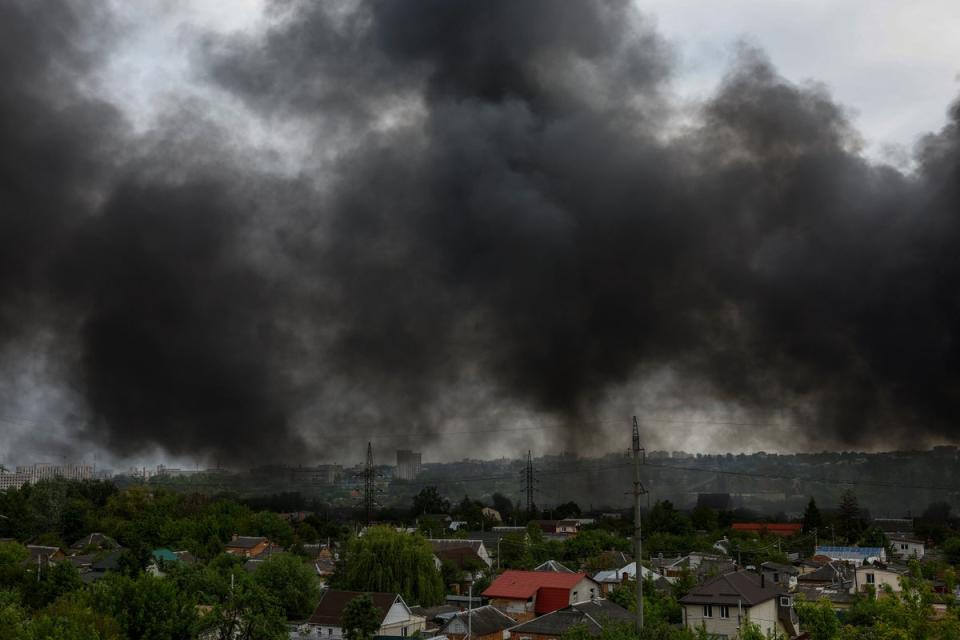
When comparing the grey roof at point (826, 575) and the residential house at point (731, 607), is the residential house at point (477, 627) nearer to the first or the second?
the residential house at point (731, 607)

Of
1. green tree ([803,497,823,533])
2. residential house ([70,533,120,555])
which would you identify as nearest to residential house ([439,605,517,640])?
residential house ([70,533,120,555])

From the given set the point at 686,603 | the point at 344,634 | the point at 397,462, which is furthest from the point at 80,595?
the point at 397,462

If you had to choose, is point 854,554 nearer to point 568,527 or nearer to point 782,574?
Result: point 782,574

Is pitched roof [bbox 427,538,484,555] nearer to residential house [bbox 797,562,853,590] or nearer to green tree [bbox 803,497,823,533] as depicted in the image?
residential house [bbox 797,562,853,590]

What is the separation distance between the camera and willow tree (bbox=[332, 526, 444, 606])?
155 ft

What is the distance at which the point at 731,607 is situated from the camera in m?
34.7

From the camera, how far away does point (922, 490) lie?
14212cm

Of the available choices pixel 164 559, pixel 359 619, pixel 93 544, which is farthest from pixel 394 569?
pixel 93 544

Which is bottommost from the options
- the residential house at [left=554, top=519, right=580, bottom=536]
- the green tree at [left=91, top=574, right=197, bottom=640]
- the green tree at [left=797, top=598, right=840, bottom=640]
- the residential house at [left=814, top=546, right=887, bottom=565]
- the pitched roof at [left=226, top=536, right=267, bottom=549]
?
the residential house at [left=814, top=546, right=887, bottom=565]

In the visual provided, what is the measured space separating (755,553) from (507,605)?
32514mm

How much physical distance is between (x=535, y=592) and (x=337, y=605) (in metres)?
11.0

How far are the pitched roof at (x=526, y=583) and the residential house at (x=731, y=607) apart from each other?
1221cm

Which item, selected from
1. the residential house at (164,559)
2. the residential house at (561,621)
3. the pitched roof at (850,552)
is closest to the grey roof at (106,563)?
the residential house at (164,559)

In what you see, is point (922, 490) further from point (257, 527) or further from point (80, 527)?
point (80, 527)
